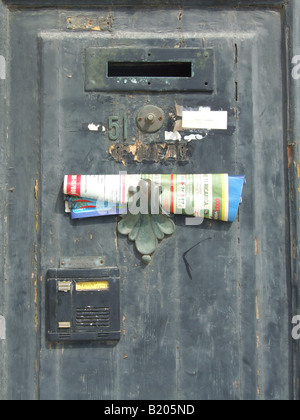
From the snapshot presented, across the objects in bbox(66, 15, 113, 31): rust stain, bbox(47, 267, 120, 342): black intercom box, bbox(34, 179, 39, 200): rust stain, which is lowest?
bbox(47, 267, 120, 342): black intercom box

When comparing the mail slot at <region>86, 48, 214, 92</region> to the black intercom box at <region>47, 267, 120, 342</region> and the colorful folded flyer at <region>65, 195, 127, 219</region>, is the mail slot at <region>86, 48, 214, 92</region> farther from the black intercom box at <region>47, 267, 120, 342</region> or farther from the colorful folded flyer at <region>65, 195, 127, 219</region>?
the black intercom box at <region>47, 267, 120, 342</region>

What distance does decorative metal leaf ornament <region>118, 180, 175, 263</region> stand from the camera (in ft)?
5.55

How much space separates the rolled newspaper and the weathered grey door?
0.05 metres

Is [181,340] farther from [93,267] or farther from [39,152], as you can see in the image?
[39,152]

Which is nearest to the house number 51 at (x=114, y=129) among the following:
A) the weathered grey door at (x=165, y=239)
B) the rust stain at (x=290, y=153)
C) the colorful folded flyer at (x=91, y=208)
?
the weathered grey door at (x=165, y=239)

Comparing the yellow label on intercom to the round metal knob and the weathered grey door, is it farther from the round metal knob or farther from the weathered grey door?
the round metal knob

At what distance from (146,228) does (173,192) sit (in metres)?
0.17

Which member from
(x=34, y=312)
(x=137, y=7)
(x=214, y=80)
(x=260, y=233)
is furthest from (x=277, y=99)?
(x=34, y=312)

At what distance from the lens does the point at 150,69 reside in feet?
5.80

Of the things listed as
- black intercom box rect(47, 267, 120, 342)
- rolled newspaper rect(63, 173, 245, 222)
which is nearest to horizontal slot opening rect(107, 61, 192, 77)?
rolled newspaper rect(63, 173, 245, 222)

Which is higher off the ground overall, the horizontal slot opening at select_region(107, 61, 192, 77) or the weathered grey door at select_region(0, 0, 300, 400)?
the horizontal slot opening at select_region(107, 61, 192, 77)

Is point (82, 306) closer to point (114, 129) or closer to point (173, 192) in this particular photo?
point (173, 192)

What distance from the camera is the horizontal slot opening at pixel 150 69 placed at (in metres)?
1.73

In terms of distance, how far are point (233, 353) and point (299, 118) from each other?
89 centimetres
